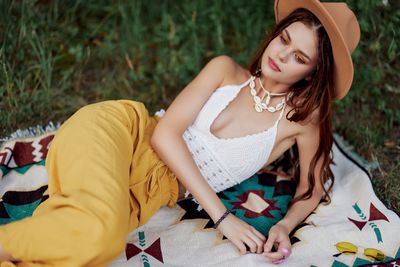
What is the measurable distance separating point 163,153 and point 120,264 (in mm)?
→ 425

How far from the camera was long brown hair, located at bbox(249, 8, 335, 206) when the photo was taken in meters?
1.87

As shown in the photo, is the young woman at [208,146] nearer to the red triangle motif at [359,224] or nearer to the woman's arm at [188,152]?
the woman's arm at [188,152]

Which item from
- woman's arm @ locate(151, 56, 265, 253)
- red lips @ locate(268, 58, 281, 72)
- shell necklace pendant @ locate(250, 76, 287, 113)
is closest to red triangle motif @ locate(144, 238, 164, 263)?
woman's arm @ locate(151, 56, 265, 253)

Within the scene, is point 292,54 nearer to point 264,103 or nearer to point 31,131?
point 264,103

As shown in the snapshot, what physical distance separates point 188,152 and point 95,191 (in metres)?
0.47

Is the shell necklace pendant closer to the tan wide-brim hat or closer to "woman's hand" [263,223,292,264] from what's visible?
the tan wide-brim hat

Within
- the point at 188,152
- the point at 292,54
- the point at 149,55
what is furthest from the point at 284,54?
the point at 149,55

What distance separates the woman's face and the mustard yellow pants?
0.53 metres

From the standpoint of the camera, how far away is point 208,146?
6.68 feet

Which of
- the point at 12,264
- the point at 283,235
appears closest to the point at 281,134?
the point at 283,235

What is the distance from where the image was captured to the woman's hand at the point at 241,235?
6.06ft

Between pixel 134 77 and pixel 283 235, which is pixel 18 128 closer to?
pixel 134 77

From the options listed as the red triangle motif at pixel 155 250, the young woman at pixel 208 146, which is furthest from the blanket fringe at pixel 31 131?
the red triangle motif at pixel 155 250

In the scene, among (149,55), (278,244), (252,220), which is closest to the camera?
(278,244)
